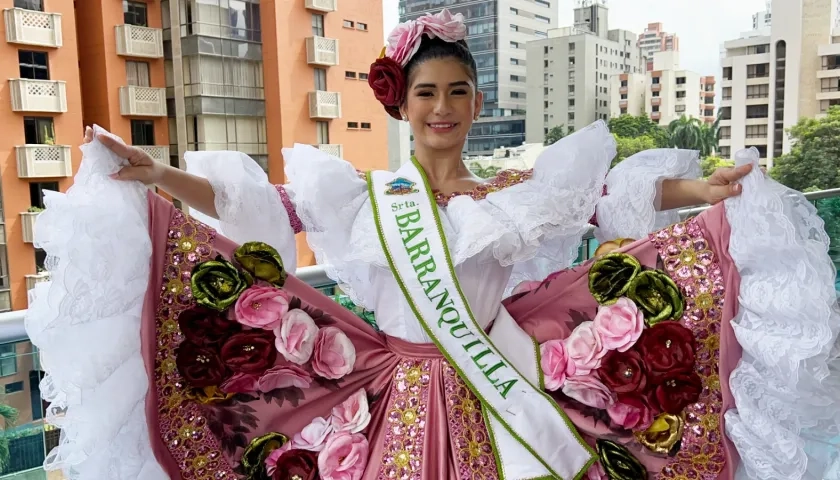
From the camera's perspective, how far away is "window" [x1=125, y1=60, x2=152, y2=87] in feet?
12.8

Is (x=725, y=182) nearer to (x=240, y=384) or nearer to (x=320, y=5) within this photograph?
(x=240, y=384)

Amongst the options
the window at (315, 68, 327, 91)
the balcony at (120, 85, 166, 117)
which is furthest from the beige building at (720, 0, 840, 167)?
the balcony at (120, 85, 166, 117)

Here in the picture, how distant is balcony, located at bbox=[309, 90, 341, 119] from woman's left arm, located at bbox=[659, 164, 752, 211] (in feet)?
11.4

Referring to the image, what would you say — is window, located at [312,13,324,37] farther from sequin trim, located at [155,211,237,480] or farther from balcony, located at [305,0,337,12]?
sequin trim, located at [155,211,237,480]

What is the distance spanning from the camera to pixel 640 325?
108cm

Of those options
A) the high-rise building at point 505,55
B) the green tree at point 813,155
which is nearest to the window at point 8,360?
the high-rise building at point 505,55

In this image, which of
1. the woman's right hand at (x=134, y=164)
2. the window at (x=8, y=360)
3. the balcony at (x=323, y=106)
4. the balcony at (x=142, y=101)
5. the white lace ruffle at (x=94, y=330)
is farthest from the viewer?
the balcony at (x=323, y=106)

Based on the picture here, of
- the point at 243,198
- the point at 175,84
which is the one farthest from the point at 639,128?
the point at 243,198

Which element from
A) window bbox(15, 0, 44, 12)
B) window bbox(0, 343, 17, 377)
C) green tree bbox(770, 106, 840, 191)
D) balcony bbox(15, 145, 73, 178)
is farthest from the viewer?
green tree bbox(770, 106, 840, 191)

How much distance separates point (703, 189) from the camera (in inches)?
44.2

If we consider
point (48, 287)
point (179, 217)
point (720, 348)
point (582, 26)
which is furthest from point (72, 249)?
point (582, 26)

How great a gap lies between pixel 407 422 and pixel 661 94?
4.88 meters

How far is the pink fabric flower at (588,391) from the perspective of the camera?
109 cm

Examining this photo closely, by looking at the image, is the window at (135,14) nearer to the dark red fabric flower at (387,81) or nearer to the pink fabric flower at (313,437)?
the dark red fabric flower at (387,81)
